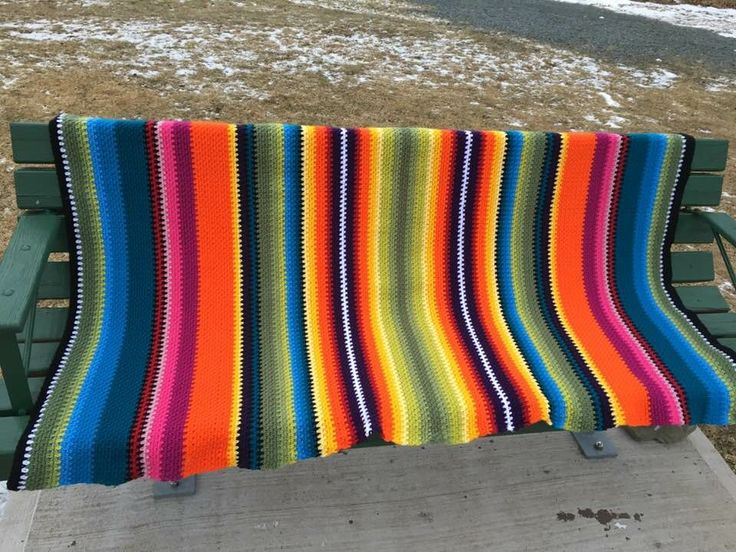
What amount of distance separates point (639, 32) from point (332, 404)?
911 centimetres

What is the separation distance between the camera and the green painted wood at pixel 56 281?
2.01 meters

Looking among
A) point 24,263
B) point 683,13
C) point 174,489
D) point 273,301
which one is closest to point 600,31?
point 683,13

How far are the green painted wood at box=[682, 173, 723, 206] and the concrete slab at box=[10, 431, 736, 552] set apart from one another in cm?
91

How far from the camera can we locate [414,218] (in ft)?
7.08

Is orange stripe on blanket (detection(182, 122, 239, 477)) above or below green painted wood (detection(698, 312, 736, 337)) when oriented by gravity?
above

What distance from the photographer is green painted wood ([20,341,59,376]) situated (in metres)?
1.75

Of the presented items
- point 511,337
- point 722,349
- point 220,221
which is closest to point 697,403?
point 722,349

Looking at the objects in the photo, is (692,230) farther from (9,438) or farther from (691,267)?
(9,438)

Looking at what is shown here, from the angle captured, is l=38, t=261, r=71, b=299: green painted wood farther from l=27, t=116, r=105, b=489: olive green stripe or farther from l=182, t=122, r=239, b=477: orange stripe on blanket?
l=182, t=122, r=239, b=477: orange stripe on blanket

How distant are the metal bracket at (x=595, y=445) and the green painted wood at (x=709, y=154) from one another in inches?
39.9

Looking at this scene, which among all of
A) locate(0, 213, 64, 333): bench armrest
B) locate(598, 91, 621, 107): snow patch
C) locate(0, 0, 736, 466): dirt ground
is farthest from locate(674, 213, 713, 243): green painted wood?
locate(598, 91, 621, 107): snow patch

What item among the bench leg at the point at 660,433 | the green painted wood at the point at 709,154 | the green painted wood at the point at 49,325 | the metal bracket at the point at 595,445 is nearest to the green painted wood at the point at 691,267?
the green painted wood at the point at 709,154

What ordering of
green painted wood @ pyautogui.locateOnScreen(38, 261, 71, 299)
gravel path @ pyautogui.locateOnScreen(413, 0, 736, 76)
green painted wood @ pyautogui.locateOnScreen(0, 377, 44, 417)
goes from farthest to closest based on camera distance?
gravel path @ pyautogui.locateOnScreen(413, 0, 736, 76) → green painted wood @ pyautogui.locateOnScreen(38, 261, 71, 299) → green painted wood @ pyautogui.locateOnScreen(0, 377, 44, 417)

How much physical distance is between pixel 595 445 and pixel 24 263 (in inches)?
76.3
